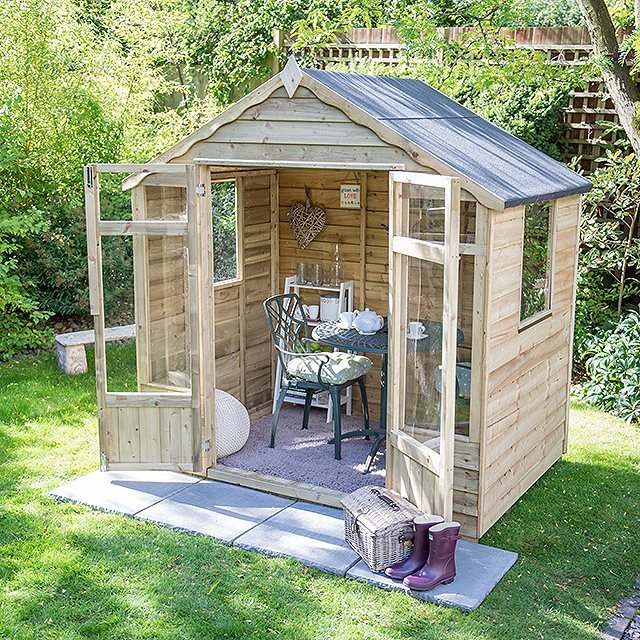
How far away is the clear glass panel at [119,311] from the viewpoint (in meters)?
6.13

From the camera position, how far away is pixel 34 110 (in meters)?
9.30

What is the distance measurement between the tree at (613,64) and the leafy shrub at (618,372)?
5.19 ft

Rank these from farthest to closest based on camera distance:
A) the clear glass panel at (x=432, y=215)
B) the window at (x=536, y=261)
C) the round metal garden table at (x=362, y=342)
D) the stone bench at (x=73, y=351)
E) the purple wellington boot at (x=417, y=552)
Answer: the stone bench at (x=73, y=351) < the round metal garden table at (x=362, y=342) < the window at (x=536, y=261) < the clear glass panel at (x=432, y=215) < the purple wellington boot at (x=417, y=552)

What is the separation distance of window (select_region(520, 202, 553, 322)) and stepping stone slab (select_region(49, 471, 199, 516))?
2469 millimetres

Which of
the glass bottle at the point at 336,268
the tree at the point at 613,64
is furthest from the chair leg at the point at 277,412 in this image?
the tree at the point at 613,64

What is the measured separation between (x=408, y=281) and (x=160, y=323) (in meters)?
1.80

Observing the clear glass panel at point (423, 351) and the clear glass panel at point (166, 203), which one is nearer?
the clear glass panel at point (423, 351)

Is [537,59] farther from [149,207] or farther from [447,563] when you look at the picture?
[447,563]

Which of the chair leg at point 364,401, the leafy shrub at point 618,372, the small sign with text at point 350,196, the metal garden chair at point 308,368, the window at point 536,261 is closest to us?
the window at point 536,261

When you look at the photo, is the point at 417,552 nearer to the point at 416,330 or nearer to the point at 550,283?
the point at 416,330

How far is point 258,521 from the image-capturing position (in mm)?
5559

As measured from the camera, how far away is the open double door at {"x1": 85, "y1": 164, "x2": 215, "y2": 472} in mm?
5938

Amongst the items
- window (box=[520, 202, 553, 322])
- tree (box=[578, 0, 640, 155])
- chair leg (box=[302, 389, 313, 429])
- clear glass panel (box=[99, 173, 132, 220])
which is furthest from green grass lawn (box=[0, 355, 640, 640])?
clear glass panel (box=[99, 173, 132, 220])

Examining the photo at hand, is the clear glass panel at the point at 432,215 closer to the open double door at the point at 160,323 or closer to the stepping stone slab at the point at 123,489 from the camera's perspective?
the open double door at the point at 160,323
